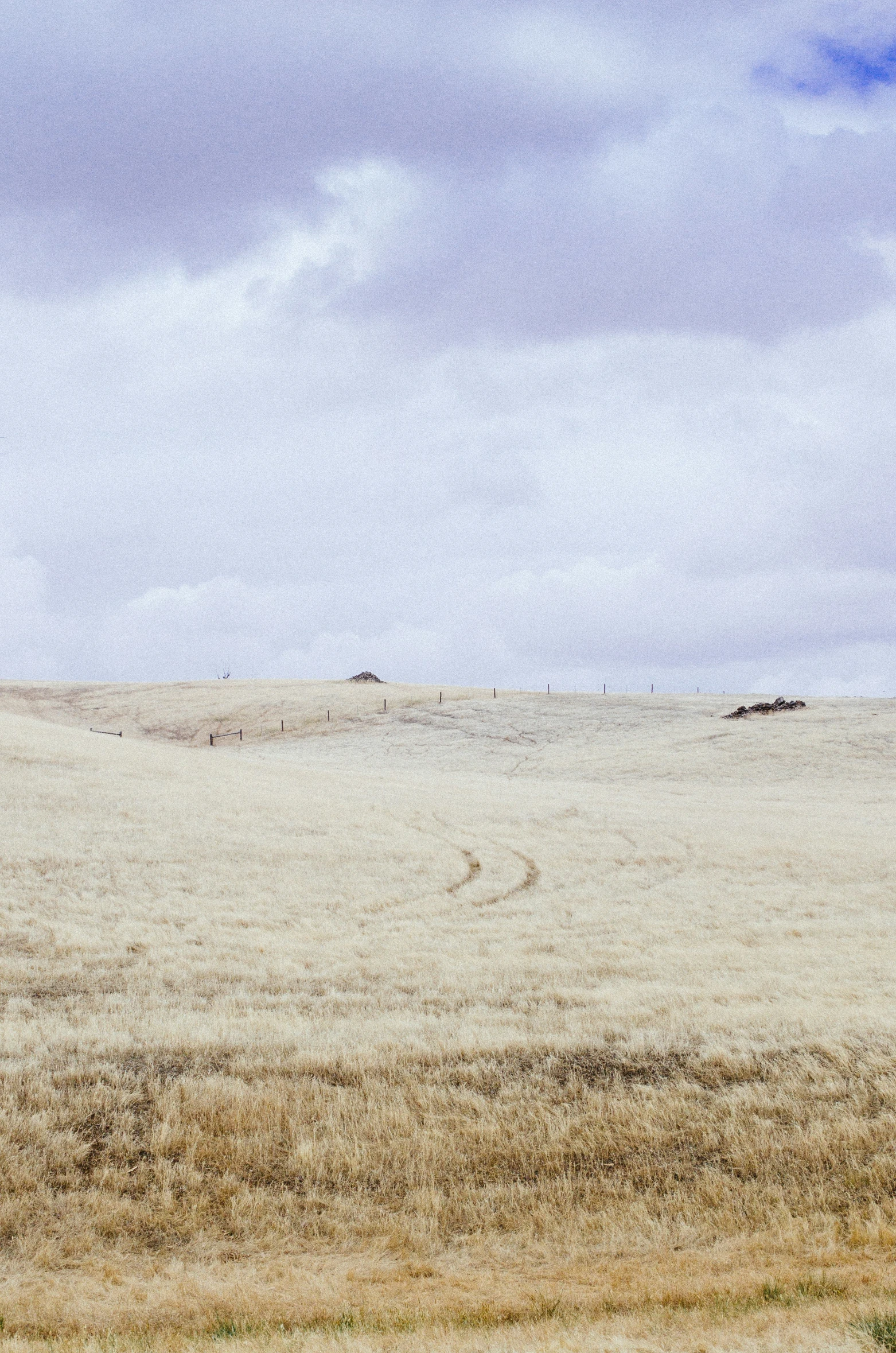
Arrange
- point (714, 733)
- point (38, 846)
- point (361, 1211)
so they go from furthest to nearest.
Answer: point (714, 733) < point (38, 846) < point (361, 1211)

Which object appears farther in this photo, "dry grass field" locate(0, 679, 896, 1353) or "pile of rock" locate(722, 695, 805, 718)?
"pile of rock" locate(722, 695, 805, 718)

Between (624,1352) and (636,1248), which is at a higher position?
(624,1352)

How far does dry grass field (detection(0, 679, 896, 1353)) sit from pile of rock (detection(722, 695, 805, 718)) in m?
45.6

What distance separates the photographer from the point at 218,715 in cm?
8412

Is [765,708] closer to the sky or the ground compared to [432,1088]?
closer to the sky

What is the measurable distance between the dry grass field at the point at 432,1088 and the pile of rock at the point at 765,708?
150 feet

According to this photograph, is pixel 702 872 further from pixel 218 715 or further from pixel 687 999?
pixel 218 715

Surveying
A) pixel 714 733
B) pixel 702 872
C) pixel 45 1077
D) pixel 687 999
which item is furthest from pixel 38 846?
pixel 714 733

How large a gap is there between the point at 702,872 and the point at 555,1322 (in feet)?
65.0

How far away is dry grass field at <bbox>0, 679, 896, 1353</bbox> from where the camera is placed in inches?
261

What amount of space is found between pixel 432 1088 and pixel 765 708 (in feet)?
224

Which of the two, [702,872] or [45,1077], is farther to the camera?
[702,872]

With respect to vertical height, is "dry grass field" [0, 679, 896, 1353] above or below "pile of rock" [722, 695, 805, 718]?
below

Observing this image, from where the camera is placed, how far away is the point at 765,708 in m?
72.5
